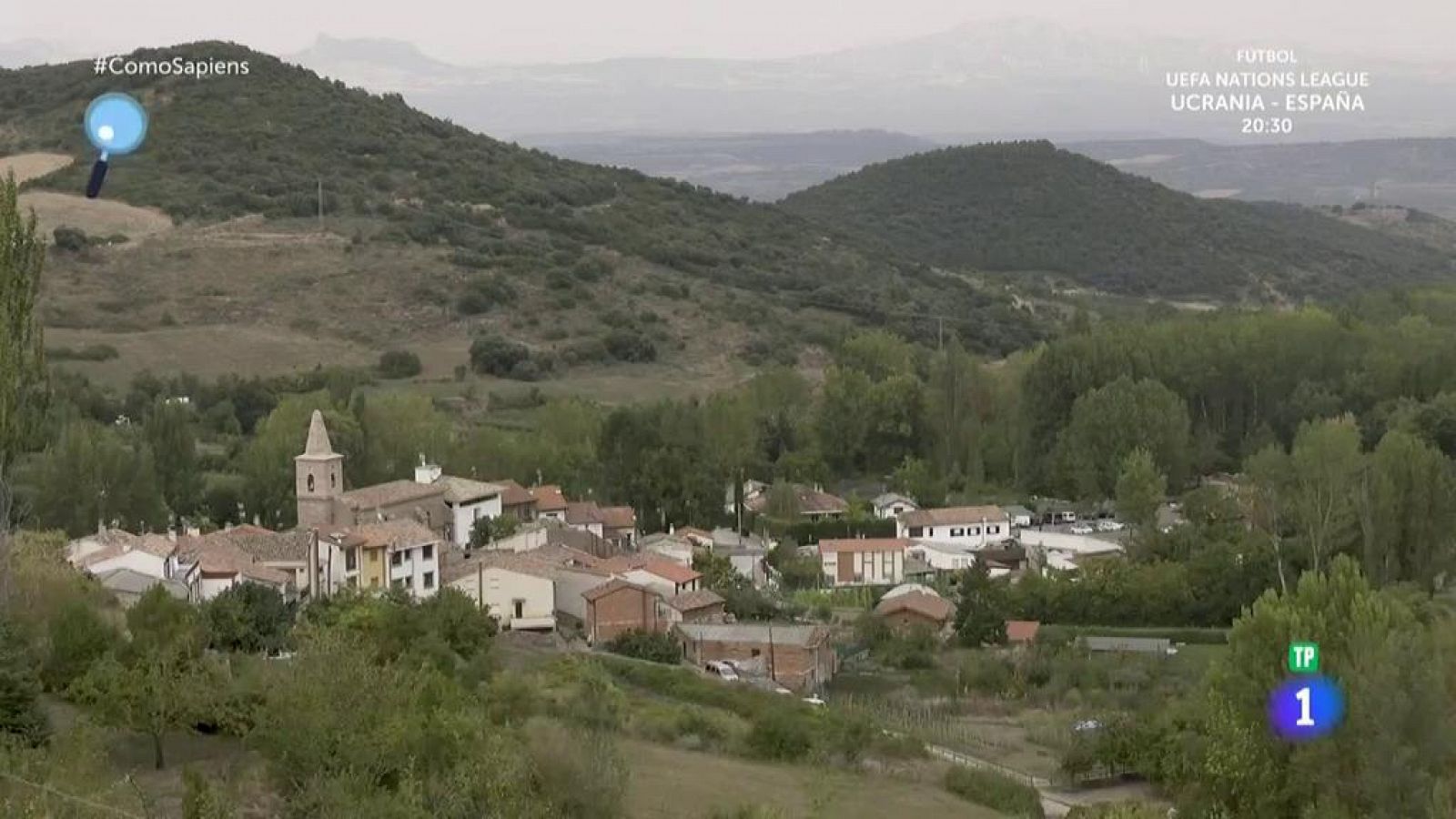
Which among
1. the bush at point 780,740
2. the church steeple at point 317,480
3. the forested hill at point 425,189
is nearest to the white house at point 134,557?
the church steeple at point 317,480

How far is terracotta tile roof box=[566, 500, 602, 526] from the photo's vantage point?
35.0 m

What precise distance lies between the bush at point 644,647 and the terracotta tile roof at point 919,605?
178 inches

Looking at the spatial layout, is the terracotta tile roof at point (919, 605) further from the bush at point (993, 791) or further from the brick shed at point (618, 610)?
the bush at point (993, 791)

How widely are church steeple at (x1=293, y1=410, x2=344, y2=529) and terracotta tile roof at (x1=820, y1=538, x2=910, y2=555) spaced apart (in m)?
9.41

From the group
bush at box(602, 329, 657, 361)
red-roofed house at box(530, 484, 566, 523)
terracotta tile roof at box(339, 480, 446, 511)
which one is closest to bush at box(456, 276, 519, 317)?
bush at box(602, 329, 657, 361)

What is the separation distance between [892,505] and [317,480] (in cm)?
1403

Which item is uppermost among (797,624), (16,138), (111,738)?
(16,138)

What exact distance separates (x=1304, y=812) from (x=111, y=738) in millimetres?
10156

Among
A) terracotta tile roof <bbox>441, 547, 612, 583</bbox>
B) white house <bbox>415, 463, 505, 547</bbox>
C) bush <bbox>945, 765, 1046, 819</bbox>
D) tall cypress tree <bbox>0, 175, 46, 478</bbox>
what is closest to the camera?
tall cypress tree <bbox>0, 175, 46, 478</bbox>

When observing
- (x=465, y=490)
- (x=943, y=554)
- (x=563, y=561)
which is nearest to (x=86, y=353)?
(x=465, y=490)

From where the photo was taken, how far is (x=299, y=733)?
1473cm

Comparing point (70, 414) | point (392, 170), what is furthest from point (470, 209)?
point (70, 414)

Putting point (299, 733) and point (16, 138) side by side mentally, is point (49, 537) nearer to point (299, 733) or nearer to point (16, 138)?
point (299, 733)

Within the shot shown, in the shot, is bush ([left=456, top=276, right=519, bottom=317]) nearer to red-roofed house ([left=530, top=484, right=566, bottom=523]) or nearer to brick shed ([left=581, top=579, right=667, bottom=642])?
red-roofed house ([left=530, top=484, right=566, bottom=523])
